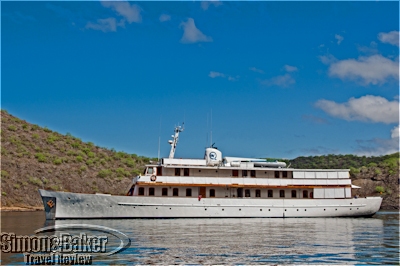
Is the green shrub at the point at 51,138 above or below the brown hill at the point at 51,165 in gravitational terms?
above

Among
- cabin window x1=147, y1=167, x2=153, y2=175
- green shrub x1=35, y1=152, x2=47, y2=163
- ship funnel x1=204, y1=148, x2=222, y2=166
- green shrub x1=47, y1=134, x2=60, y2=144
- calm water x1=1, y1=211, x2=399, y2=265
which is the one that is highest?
green shrub x1=47, y1=134, x2=60, y2=144

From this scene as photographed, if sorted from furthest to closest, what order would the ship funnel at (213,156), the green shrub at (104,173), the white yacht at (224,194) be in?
the green shrub at (104,173)
the ship funnel at (213,156)
the white yacht at (224,194)

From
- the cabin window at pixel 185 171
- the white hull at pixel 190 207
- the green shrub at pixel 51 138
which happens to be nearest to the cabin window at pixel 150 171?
the white hull at pixel 190 207

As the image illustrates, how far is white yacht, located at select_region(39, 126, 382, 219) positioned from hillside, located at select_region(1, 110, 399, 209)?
9.50m

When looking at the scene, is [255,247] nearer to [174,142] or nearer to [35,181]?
[174,142]

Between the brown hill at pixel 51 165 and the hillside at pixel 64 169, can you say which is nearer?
the brown hill at pixel 51 165

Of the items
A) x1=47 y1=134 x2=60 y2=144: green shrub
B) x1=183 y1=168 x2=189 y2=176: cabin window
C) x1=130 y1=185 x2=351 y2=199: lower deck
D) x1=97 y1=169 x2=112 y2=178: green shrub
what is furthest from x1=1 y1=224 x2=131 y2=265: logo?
x1=47 y1=134 x2=60 y2=144: green shrub

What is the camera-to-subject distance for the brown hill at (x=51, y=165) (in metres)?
48.2

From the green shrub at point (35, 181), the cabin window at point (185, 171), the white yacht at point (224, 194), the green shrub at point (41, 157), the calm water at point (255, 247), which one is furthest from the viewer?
the green shrub at point (41, 157)

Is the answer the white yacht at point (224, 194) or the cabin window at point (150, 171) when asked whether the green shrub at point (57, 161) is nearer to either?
the white yacht at point (224, 194)

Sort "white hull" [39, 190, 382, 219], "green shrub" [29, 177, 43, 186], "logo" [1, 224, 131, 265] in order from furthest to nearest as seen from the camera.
→ "green shrub" [29, 177, 43, 186], "white hull" [39, 190, 382, 219], "logo" [1, 224, 131, 265]

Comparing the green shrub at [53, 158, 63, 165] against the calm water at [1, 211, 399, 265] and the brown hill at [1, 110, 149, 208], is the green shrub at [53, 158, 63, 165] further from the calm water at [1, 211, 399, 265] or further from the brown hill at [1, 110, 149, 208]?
the calm water at [1, 211, 399, 265]

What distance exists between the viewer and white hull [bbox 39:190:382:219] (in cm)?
3294

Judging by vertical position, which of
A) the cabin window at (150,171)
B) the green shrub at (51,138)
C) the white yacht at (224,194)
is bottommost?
the white yacht at (224,194)
